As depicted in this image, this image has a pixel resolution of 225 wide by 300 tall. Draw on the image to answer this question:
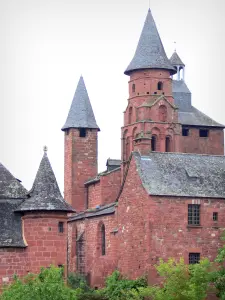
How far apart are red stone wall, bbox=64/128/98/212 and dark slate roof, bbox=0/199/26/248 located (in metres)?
29.1

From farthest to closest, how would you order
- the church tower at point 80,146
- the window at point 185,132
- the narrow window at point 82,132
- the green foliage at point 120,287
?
1. the narrow window at point 82,132
2. the church tower at point 80,146
3. the window at point 185,132
4. the green foliage at point 120,287

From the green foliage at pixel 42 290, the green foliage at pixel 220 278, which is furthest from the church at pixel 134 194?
the green foliage at pixel 42 290

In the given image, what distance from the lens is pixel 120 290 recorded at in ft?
341

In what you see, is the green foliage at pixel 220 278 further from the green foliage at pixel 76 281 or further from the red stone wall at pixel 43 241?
the green foliage at pixel 76 281

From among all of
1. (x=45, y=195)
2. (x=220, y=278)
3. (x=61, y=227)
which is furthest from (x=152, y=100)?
(x=61, y=227)

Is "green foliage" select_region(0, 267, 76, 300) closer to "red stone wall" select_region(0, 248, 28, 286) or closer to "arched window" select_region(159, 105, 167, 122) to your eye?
"red stone wall" select_region(0, 248, 28, 286)

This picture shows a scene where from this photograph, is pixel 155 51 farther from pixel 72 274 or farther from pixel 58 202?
pixel 58 202

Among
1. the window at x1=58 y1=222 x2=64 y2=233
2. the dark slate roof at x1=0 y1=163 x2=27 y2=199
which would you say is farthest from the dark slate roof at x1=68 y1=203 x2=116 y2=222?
the window at x1=58 y1=222 x2=64 y2=233

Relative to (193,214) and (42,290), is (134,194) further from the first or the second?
(42,290)

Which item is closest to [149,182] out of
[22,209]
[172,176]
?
[172,176]

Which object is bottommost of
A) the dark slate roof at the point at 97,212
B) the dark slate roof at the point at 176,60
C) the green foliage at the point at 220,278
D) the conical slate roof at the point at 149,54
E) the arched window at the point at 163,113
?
the green foliage at the point at 220,278

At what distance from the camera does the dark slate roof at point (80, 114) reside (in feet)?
424

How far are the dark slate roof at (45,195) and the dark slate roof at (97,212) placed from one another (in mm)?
12666

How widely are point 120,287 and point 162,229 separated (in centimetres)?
532
